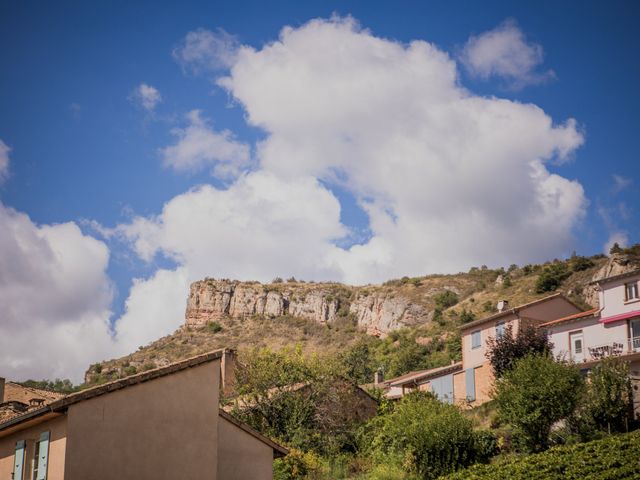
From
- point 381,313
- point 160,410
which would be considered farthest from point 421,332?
point 160,410

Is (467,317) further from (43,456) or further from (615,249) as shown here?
(43,456)

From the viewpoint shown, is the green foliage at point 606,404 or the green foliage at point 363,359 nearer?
the green foliage at point 606,404

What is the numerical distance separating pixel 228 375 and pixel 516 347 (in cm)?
2016

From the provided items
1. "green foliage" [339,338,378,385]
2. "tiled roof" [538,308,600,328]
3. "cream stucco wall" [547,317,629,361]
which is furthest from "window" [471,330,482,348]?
"green foliage" [339,338,378,385]

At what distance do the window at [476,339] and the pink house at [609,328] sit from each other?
711 centimetres

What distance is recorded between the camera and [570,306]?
5919 centimetres

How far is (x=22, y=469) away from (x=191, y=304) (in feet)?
360

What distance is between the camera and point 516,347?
50.6 m

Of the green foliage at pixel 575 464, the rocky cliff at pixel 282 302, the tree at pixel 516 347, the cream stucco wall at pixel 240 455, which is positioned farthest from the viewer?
the rocky cliff at pixel 282 302

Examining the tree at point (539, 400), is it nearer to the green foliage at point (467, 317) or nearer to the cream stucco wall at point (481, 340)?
the cream stucco wall at point (481, 340)

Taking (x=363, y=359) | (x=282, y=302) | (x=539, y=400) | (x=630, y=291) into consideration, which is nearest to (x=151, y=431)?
(x=539, y=400)

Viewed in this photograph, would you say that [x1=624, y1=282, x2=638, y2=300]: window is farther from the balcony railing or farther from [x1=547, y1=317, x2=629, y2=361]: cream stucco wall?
the balcony railing

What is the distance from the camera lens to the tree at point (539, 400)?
3741 centimetres

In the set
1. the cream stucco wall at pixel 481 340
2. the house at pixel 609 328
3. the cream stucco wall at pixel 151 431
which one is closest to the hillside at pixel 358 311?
the cream stucco wall at pixel 481 340
